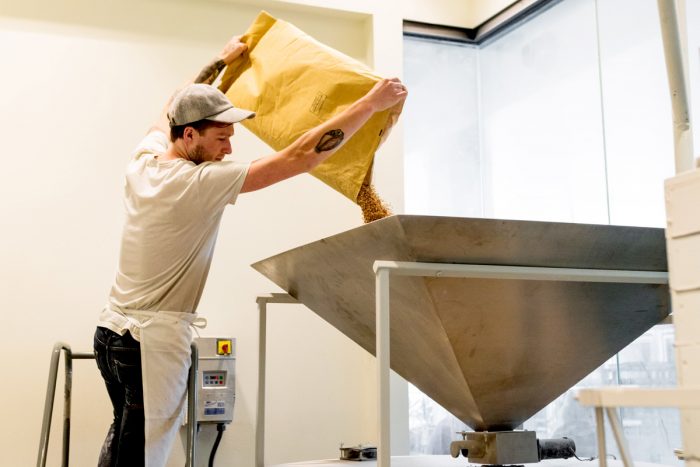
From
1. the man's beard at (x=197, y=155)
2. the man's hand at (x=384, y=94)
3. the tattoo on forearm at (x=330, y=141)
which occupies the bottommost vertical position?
the tattoo on forearm at (x=330, y=141)

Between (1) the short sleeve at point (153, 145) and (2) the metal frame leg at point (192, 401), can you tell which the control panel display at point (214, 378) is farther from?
(1) the short sleeve at point (153, 145)

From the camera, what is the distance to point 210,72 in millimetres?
2686

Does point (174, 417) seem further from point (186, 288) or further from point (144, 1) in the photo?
point (144, 1)

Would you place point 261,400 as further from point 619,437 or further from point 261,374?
point 619,437

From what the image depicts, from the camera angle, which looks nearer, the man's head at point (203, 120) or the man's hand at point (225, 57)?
the man's head at point (203, 120)

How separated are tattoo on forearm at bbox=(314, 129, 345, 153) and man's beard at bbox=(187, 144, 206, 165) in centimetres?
40

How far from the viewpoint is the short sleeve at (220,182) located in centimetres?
219

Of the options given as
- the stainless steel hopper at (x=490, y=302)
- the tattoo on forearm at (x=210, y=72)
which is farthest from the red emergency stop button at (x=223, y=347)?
the tattoo on forearm at (x=210, y=72)

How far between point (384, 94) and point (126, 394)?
1093 mm

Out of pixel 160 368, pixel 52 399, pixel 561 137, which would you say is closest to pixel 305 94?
pixel 160 368

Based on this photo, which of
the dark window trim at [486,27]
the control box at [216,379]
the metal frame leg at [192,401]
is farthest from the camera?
the dark window trim at [486,27]

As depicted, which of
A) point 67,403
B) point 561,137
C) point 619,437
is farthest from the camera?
point 561,137

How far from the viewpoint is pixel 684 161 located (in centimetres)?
197

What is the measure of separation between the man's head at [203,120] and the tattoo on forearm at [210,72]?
30 centimetres
